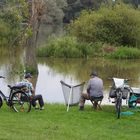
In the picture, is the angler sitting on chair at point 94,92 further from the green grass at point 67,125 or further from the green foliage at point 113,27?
the green foliage at point 113,27

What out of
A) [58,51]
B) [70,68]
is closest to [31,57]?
[70,68]

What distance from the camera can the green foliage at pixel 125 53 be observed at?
43156mm

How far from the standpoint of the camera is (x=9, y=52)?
146 feet

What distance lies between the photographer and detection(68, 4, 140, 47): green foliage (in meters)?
47.4

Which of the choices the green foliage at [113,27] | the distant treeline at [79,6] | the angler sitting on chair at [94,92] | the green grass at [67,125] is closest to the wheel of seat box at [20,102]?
the green grass at [67,125]

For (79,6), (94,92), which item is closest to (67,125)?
(94,92)

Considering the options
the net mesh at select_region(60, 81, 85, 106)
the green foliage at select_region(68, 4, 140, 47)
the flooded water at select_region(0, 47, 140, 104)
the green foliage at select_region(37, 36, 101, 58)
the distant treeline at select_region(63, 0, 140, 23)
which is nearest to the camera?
the net mesh at select_region(60, 81, 85, 106)

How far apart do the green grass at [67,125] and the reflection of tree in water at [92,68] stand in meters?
14.9

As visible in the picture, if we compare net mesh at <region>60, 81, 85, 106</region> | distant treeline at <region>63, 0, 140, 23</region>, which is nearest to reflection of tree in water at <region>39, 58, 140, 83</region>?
net mesh at <region>60, 81, 85, 106</region>

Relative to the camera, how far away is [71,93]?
13.1 meters

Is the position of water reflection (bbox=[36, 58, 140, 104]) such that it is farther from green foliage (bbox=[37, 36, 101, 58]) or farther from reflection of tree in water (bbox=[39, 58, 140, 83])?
green foliage (bbox=[37, 36, 101, 58])

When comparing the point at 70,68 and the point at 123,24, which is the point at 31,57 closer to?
the point at 70,68

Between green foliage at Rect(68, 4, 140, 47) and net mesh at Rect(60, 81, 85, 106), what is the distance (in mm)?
33995

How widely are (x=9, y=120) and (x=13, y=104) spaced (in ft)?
4.90
